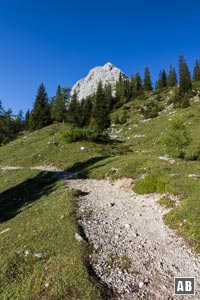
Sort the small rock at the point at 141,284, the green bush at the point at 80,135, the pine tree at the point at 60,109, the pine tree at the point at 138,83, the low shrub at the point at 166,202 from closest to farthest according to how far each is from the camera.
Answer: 1. the small rock at the point at 141,284
2. the low shrub at the point at 166,202
3. the green bush at the point at 80,135
4. the pine tree at the point at 60,109
5. the pine tree at the point at 138,83

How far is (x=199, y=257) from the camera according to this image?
8.83m

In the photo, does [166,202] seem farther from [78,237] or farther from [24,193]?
[24,193]

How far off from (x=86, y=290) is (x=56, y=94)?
3196 inches

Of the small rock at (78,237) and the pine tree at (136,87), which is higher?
the pine tree at (136,87)

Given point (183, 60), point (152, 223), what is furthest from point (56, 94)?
point (152, 223)

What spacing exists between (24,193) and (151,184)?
35.7 ft

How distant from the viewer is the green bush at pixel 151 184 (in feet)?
51.5

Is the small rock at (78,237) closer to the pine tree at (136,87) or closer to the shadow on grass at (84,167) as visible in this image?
the shadow on grass at (84,167)

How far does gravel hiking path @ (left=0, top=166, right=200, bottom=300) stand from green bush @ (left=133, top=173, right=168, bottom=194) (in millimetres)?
686

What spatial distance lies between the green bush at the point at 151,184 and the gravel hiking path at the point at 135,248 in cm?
69

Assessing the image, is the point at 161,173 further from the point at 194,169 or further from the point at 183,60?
the point at 183,60

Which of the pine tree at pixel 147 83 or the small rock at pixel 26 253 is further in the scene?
the pine tree at pixel 147 83

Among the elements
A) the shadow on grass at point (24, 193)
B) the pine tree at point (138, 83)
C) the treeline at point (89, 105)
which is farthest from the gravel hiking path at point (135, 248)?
the pine tree at point (138, 83)

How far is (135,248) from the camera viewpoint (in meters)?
9.43
